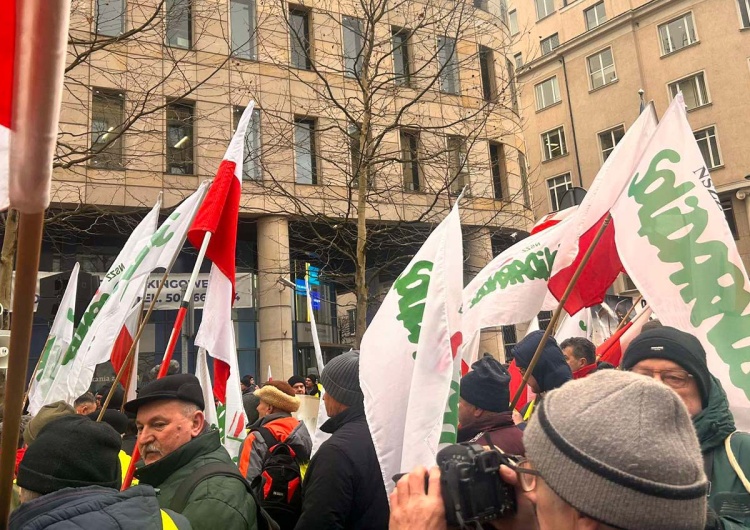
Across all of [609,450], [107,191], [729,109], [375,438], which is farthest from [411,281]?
[729,109]

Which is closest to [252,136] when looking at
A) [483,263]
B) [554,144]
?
[483,263]

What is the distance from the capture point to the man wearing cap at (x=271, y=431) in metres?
4.50

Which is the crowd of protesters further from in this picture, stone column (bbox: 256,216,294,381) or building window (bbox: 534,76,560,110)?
building window (bbox: 534,76,560,110)

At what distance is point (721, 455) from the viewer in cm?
236

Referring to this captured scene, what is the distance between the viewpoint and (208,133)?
1670cm

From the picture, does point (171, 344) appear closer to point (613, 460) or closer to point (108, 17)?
point (613, 460)

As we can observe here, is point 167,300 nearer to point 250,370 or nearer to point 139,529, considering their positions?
point 250,370

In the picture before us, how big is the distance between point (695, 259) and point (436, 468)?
277 centimetres

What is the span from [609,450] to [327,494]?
74.4 inches

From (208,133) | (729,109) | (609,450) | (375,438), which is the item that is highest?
(729,109)

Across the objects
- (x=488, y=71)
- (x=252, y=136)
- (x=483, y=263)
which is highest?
(x=488, y=71)

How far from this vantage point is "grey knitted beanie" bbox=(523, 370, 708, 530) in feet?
3.80

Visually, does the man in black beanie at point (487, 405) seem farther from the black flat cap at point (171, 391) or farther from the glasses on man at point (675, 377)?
the black flat cap at point (171, 391)

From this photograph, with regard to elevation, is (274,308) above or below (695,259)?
above
